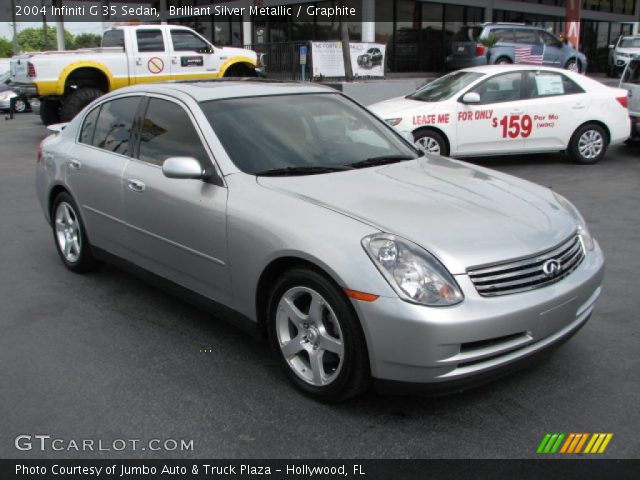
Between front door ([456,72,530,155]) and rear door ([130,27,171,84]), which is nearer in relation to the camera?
front door ([456,72,530,155])

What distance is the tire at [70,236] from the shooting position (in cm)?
536

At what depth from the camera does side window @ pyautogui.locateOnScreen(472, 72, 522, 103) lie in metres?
10.1

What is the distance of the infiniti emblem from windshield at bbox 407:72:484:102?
7.15 metres

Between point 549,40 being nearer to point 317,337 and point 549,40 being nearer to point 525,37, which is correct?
point 525,37

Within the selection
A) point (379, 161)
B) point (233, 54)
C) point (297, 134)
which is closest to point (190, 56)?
point (233, 54)

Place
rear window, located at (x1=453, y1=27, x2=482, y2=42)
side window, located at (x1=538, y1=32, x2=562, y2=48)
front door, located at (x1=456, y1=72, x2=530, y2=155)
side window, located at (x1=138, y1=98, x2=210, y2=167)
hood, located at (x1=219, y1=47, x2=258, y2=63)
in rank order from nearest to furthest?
side window, located at (x1=138, y1=98, x2=210, y2=167) < front door, located at (x1=456, y1=72, x2=530, y2=155) < hood, located at (x1=219, y1=47, x2=258, y2=63) < side window, located at (x1=538, y1=32, x2=562, y2=48) < rear window, located at (x1=453, y1=27, x2=482, y2=42)

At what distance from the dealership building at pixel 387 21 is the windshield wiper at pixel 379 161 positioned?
18016 mm

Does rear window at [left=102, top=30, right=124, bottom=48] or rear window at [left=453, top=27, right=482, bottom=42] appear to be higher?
rear window at [left=453, top=27, right=482, bottom=42]

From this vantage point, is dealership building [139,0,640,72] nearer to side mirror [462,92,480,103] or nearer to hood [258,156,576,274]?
side mirror [462,92,480,103]

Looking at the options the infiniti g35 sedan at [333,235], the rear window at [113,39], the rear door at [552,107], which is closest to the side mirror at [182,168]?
the infiniti g35 sedan at [333,235]

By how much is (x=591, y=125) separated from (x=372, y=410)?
858cm

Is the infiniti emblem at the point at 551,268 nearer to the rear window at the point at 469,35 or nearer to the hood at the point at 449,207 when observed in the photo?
the hood at the point at 449,207

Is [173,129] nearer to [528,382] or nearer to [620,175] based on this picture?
[528,382]
